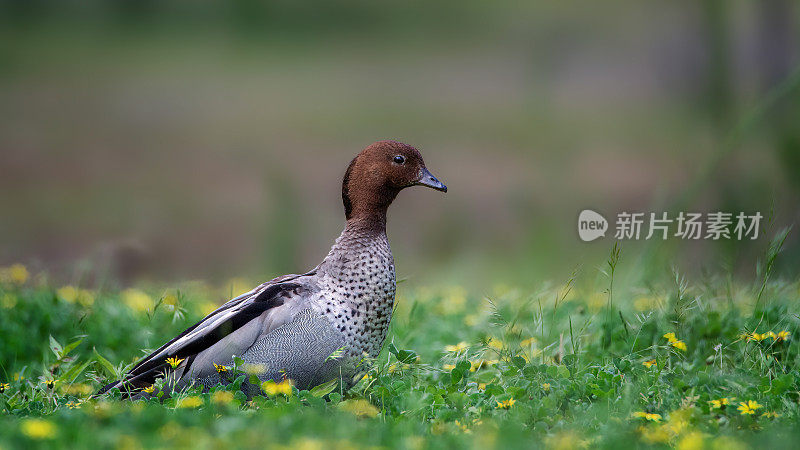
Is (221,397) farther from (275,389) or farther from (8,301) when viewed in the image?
(8,301)

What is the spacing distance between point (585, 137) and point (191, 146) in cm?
514

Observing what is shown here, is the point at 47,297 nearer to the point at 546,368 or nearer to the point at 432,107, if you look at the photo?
the point at 546,368

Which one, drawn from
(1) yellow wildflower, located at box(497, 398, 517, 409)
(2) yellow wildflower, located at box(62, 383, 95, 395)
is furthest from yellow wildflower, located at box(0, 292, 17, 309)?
(1) yellow wildflower, located at box(497, 398, 517, 409)

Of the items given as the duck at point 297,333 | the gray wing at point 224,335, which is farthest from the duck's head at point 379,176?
the gray wing at point 224,335

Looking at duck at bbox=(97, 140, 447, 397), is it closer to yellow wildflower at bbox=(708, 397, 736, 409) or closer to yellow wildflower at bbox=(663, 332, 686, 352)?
yellow wildflower at bbox=(663, 332, 686, 352)

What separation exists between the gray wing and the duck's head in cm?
57

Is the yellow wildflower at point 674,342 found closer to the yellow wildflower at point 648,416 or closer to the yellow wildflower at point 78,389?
the yellow wildflower at point 648,416

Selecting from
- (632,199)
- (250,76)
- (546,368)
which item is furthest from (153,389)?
(250,76)

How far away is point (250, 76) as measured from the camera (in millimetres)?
13977

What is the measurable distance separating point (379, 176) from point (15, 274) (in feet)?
9.34

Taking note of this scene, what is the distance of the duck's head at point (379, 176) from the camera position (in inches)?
185

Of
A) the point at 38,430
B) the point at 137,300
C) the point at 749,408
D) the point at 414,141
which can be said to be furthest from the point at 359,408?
the point at 414,141

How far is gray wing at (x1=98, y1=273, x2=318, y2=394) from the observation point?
4219 millimetres

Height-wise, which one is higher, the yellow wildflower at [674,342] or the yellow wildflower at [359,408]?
the yellow wildflower at [674,342]
